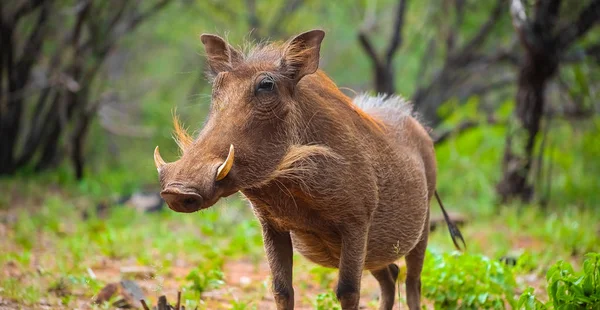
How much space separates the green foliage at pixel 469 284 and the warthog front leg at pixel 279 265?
118 centimetres

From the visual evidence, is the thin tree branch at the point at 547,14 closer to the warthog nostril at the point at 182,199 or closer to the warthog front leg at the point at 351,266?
the warthog front leg at the point at 351,266

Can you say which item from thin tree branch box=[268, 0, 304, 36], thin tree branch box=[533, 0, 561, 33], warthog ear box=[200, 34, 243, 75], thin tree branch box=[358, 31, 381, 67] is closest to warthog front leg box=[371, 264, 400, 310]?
warthog ear box=[200, 34, 243, 75]

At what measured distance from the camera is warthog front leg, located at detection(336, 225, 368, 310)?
327 cm

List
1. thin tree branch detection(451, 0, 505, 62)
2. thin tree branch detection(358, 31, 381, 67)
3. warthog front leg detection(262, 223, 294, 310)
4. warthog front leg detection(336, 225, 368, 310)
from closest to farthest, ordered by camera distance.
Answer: warthog front leg detection(336, 225, 368, 310) → warthog front leg detection(262, 223, 294, 310) → thin tree branch detection(358, 31, 381, 67) → thin tree branch detection(451, 0, 505, 62)

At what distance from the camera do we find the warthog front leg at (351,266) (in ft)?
10.7

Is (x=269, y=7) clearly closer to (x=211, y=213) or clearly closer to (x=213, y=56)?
(x=211, y=213)

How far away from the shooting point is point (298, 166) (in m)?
3.09

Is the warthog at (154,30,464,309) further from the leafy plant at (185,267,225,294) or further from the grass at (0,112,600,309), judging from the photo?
the leafy plant at (185,267,225,294)

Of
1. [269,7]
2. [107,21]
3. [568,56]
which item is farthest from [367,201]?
[269,7]

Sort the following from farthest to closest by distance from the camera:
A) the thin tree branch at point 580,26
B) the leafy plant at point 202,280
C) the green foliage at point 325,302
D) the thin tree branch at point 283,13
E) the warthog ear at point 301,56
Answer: the thin tree branch at point 283,13, the thin tree branch at point 580,26, the leafy plant at point 202,280, the green foliage at point 325,302, the warthog ear at point 301,56

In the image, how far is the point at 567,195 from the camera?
10.2m

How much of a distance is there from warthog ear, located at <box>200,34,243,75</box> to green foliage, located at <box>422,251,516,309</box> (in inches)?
74.6

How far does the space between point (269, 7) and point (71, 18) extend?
4.32 meters

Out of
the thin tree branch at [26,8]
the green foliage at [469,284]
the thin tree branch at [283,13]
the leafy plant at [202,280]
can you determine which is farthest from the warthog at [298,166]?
the thin tree branch at [283,13]
